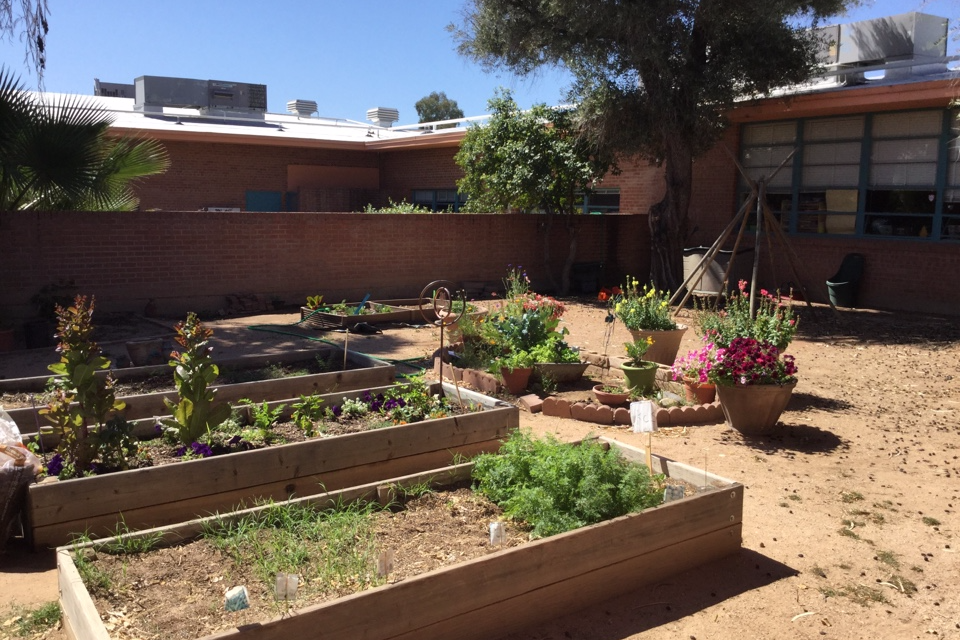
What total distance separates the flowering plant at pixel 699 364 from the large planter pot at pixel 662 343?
1.09 meters

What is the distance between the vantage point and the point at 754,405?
259 inches

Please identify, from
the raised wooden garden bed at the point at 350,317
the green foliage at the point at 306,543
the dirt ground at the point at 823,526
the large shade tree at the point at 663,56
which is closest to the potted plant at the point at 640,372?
A: the dirt ground at the point at 823,526

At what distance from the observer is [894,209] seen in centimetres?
1482

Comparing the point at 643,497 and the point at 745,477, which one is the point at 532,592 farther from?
the point at 745,477

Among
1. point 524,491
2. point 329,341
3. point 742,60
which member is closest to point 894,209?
point 742,60

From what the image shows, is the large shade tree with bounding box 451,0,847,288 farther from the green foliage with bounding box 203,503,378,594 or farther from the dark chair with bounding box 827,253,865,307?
the green foliage with bounding box 203,503,378,594

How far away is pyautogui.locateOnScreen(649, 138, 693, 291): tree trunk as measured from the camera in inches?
596

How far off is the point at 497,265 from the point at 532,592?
44.8 ft

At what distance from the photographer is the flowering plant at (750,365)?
6.50 metres

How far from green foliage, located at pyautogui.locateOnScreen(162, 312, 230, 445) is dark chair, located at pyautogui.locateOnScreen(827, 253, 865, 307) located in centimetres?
1281

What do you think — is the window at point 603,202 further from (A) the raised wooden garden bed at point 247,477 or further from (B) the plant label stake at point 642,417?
(B) the plant label stake at point 642,417

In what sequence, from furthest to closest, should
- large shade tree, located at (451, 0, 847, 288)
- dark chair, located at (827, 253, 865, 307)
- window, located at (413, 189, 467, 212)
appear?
window, located at (413, 189, 467, 212) → dark chair, located at (827, 253, 865, 307) → large shade tree, located at (451, 0, 847, 288)

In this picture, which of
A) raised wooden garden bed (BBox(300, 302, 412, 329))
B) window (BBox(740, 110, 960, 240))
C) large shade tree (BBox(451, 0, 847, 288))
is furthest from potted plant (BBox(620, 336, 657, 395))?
window (BBox(740, 110, 960, 240))

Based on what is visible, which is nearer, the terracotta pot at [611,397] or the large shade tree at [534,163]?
the terracotta pot at [611,397]
